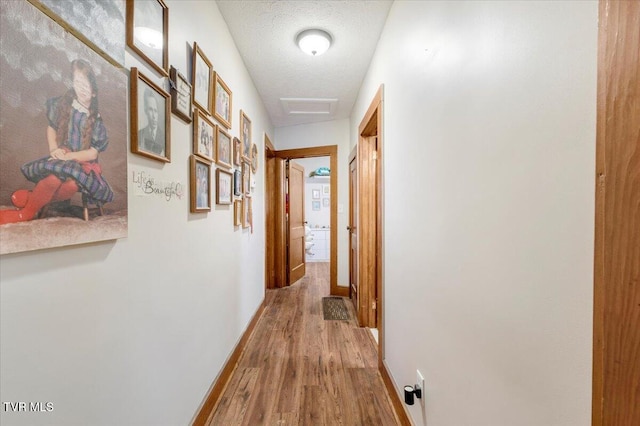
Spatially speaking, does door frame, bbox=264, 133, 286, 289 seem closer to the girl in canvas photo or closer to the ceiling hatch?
the ceiling hatch

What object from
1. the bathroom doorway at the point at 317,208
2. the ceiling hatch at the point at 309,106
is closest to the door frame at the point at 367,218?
the ceiling hatch at the point at 309,106

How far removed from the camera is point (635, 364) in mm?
371

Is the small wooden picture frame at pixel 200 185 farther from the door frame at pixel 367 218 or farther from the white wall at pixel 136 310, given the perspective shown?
the door frame at pixel 367 218

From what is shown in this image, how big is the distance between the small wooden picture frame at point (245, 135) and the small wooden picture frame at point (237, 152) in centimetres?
8

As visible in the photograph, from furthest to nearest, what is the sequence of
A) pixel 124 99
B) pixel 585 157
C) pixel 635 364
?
pixel 124 99, pixel 585 157, pixel 635 364

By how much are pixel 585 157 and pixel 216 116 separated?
5.46ft

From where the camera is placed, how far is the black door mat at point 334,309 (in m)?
2.93

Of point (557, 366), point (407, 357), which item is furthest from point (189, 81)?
point (407, 357)

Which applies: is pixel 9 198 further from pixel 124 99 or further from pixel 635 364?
pixel 635 364

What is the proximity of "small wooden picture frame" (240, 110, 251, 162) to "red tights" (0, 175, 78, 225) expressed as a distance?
5.44 ft

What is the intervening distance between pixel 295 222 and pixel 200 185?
2.91m

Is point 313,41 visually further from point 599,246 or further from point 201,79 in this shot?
point 599,246

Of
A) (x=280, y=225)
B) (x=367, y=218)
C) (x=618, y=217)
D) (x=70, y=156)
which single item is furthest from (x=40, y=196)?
(x=280, y=225)

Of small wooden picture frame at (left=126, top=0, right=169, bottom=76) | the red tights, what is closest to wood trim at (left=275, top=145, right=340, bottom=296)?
small wooden picture frame at (left=126, top=0, right=169, bottom=76)
